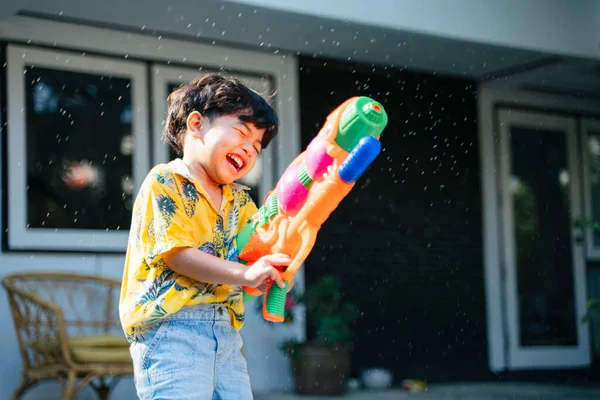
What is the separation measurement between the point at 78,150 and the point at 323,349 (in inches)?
85.2

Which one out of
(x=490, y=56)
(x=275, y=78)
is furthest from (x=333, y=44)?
(x=490, y=56)

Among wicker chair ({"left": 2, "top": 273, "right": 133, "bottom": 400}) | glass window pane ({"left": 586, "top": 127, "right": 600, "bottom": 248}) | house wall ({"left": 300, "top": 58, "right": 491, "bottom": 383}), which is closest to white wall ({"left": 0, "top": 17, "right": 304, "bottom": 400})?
wicker chair ({"left": 2, "top": 273, "right": 133, "bottom": 400})

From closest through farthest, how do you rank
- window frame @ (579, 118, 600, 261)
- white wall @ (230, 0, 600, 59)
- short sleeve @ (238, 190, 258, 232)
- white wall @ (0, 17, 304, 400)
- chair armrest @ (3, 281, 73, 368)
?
1. short sleeve @ (238, 190, 258, 232)
2. chair armrest @ (3, 281, 73, 368)
3. white wall @ (0, 17, 304, 400)
4. white wall @ (230, 0, 600, 59)
5. window frame @ (579, 118, 600, 261)

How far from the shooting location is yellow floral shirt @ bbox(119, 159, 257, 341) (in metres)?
2.46

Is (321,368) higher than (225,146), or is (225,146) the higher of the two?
(225,146)

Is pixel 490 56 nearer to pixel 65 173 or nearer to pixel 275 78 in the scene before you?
pixel 275 78

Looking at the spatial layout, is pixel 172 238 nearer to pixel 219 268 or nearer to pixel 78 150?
pixel 219 268

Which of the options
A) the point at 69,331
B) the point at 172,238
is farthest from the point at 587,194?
the point at 172,238

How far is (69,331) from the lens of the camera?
6.04 meters

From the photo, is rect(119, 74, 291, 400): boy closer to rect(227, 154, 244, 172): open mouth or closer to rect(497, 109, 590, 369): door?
rect(227, 154, 244, 172): open mouth

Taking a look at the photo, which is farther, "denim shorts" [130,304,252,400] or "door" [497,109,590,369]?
"door" [497,109,590,369]

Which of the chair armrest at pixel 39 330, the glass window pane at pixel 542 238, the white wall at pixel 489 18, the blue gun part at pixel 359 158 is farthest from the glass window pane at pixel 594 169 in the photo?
the blue gun part at pixel 359 158

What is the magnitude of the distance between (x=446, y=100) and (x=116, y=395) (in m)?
3.79

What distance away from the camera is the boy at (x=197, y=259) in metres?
2.44
